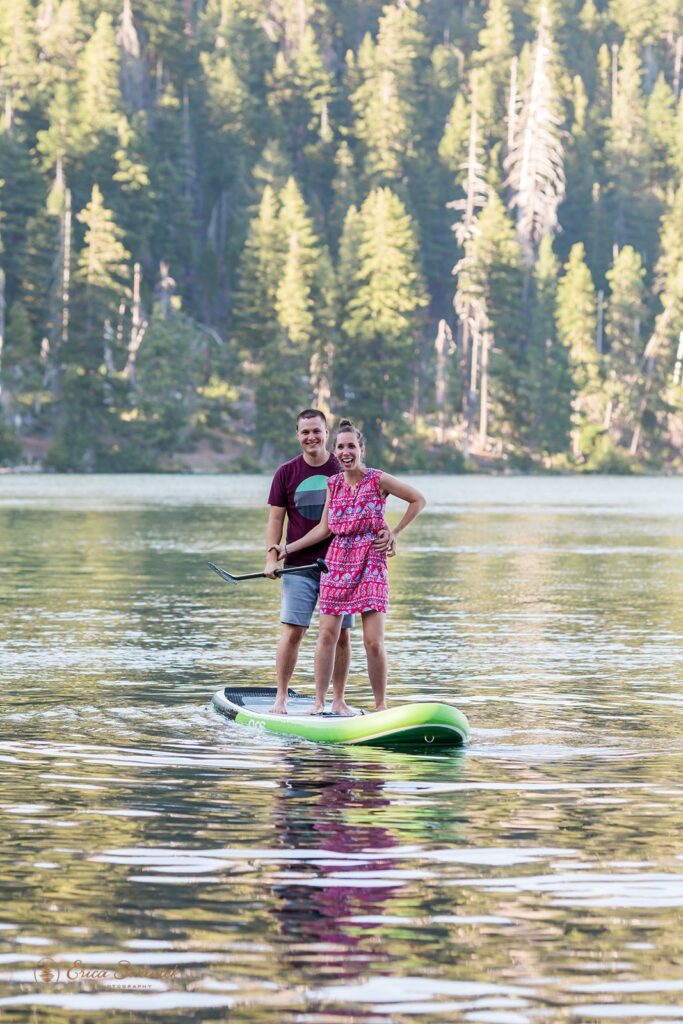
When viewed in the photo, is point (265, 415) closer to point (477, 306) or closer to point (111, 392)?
point (111, 392)

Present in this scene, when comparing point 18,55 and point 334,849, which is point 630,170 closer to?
point 18,55

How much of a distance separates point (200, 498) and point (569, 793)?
189 ft

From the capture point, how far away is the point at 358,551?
1388 cm

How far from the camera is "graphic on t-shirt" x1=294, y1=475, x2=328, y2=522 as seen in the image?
46.3 feet

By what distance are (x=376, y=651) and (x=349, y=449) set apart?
1378 millimetres

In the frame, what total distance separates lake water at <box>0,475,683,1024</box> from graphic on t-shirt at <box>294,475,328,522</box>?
142 cm

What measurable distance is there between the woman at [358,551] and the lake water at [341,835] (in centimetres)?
74

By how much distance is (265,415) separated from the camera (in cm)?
10581

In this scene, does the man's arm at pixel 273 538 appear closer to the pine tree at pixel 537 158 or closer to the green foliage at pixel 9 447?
the green foliage at pixel 9 447

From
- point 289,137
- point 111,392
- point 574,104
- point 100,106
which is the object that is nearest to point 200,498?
point 111,392

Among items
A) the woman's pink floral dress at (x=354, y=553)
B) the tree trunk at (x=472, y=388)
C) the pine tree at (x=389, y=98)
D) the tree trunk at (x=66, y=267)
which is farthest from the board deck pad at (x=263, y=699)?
the pine tree at (x=389, y=98)

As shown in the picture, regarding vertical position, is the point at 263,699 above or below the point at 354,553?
below

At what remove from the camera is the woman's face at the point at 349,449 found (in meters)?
13.3

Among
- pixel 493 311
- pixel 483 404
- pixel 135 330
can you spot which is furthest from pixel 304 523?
pixel 493 311
